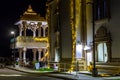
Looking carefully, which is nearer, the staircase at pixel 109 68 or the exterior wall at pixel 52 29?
the staircase at pixel 109 68

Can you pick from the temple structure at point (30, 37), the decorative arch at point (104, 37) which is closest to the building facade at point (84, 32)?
the decorative arch at point (104, 37)

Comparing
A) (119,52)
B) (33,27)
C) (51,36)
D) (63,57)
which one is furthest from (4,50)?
(119,52)

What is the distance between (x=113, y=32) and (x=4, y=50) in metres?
73.5

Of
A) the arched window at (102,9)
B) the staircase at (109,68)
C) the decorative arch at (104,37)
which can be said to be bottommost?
the staircase at (109,68)

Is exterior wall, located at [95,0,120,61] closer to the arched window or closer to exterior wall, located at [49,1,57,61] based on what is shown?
the arched window

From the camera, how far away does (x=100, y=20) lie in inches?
1592

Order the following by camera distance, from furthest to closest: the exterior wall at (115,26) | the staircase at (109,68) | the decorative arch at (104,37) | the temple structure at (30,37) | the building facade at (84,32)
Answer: the temple structure at (30,37) → the decorative arch at (104,37) → the building facade at (84,32) → the exterior wall at (115,26) → the staircase at (109,68)

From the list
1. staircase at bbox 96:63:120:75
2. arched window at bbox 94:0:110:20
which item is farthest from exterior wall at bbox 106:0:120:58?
staircase at bbox 96:63:120:75

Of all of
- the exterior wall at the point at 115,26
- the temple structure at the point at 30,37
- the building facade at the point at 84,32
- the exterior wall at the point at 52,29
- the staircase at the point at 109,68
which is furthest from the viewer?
the temple structure at the point at 30,37

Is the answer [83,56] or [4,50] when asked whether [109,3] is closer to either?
[83,56]

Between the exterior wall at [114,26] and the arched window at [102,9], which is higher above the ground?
the arched window at [102,9]

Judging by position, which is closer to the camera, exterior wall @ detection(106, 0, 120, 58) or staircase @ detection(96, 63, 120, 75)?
staircase @ detection(96, 63, 120, 75)

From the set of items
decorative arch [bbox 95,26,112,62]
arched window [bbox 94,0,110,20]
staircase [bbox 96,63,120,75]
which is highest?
arched window [bbox 94,0,110,20]

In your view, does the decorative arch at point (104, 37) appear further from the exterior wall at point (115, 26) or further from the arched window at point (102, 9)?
the arched window at point (102, 9)
